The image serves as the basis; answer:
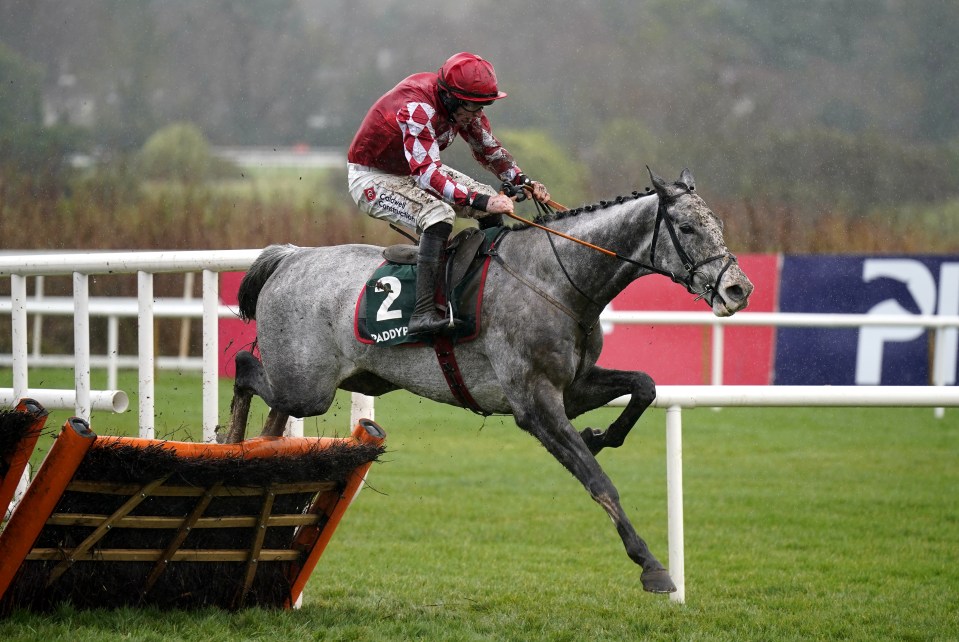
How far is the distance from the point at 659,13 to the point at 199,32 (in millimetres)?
5953

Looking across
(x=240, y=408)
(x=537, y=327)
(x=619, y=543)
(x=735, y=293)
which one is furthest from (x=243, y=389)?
(x=619, y=543)

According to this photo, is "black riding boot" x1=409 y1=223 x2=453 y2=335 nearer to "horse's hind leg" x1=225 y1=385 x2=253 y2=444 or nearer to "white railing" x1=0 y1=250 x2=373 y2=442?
"white railing" x1=0 y1=250 x2=373 y2=442

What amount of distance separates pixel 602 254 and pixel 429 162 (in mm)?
704

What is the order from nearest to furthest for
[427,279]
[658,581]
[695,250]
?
1. [658,581]
2. [695,250]
3. [427,279]

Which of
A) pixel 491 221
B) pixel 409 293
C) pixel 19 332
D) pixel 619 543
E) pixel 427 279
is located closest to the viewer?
pixel 427 279

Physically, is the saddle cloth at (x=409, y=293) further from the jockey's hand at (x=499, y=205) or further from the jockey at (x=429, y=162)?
the jockey's hand at (x=499, y=205)

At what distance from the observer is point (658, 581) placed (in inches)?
147

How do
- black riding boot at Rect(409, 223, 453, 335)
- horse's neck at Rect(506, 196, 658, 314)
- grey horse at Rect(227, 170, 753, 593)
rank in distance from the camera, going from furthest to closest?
black riding boot at Rect(409, 223, 453, 335)
horse's neck at Rect(506, 196, 658, 314)
grey horse at Rect(227, 170, 753, 593)

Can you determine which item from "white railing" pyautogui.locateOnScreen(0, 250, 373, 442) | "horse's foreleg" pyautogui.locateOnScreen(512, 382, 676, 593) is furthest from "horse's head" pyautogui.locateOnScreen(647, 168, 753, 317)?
"white railing" pyautogui.locateOnScreen(0, 250, 373, 442)

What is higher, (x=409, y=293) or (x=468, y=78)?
(x=468, y=78)

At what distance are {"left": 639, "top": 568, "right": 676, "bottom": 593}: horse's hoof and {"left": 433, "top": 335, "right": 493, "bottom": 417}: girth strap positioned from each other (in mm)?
873

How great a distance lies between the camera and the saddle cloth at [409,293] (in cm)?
427

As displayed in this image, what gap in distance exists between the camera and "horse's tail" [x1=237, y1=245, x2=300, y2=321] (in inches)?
190

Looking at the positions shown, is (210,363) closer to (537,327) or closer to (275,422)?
(275,422)
